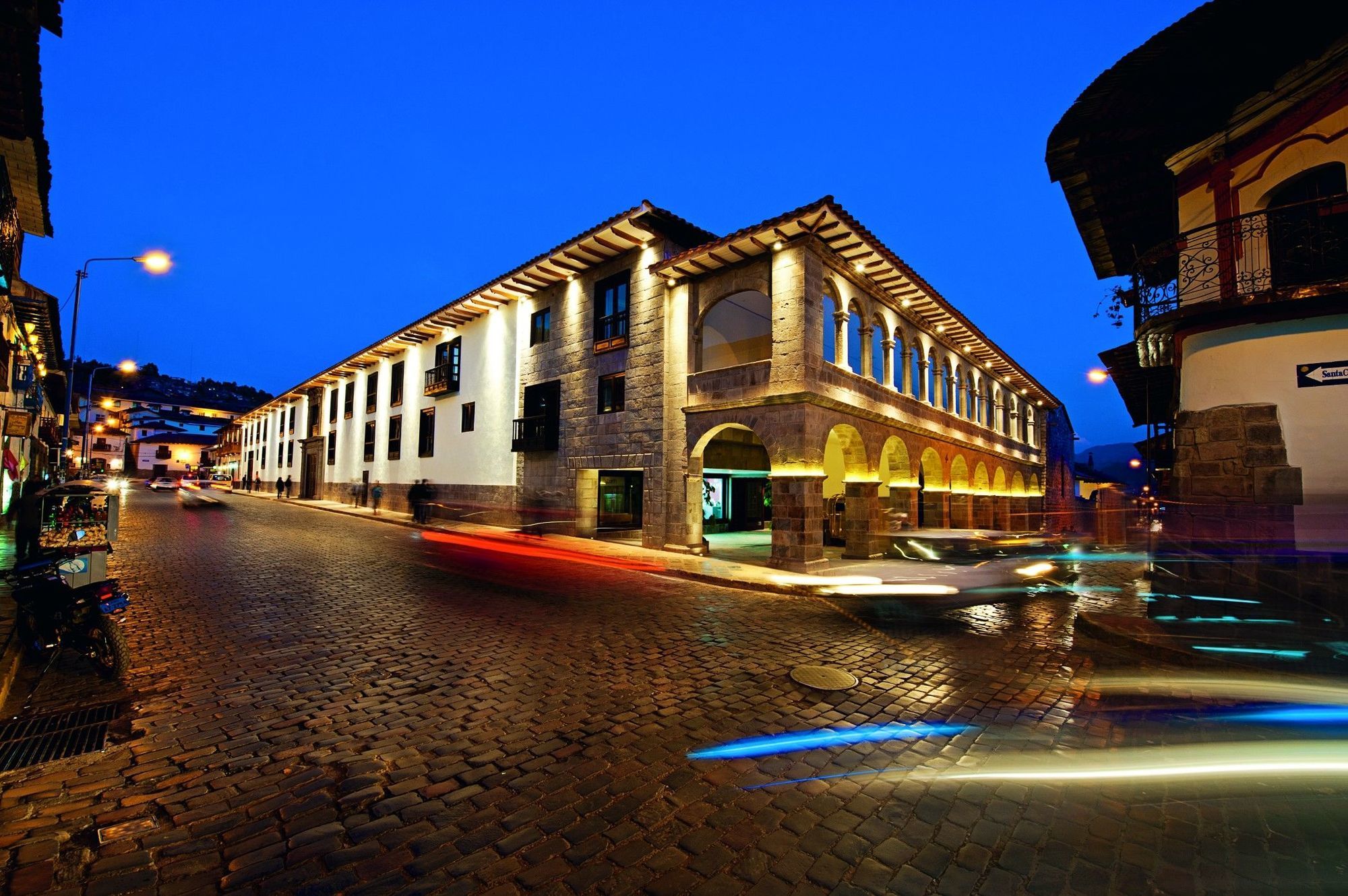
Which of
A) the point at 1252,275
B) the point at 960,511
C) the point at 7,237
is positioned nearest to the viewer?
the point at 1252,275

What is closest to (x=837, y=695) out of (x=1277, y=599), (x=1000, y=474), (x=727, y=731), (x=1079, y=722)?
(x=727, y=731)

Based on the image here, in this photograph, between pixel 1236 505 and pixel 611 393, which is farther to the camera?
pixel 611 393

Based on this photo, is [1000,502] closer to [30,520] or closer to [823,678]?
→ [823,678]

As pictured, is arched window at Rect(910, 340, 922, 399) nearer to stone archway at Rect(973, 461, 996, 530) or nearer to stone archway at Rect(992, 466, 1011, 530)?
stone archway at Rect(973, 461, 996, 530)

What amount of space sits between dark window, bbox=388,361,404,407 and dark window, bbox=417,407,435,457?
335 centimetres

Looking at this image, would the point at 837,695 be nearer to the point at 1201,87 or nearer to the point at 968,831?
the point at 968,831

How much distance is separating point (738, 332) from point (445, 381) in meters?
14.6

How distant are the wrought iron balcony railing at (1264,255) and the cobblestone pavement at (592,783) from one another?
5338 millimetres

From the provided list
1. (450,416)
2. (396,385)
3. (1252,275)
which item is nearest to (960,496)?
(1252,275)

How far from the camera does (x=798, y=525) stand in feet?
42.2

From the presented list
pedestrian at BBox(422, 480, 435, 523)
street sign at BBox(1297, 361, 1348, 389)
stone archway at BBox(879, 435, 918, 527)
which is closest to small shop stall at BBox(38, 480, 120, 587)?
street sign at BBox(1297, 361, 1348, 389)

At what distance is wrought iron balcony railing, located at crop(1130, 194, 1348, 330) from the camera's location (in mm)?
6430

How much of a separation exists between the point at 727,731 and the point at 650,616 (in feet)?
12.9

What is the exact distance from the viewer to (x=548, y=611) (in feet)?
26.7
